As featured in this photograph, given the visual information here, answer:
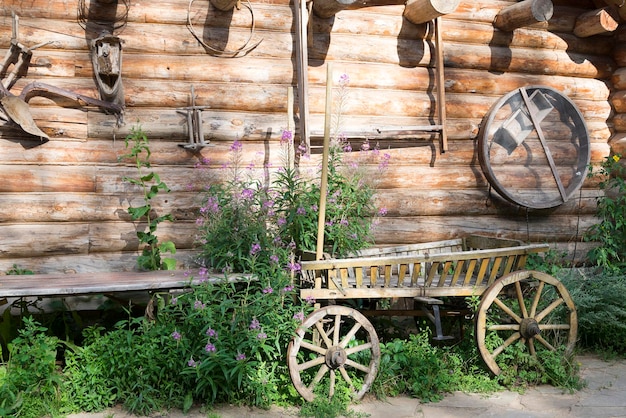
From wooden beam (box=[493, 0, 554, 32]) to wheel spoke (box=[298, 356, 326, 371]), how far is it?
432 centimetres

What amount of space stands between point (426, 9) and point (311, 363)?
12.3 ft

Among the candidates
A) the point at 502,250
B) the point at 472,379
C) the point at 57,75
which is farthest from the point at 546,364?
the point at 57,75

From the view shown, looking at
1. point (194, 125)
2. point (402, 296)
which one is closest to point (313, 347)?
point (402, 296)

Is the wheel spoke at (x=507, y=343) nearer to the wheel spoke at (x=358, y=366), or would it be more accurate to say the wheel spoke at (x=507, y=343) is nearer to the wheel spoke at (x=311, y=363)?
the wheel spoke at (x=358, y=366)

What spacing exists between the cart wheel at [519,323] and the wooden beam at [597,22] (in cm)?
330

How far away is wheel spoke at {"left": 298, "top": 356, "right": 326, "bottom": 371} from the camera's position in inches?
189

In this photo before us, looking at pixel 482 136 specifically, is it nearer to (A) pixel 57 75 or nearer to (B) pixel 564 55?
(B) pixel 564 55

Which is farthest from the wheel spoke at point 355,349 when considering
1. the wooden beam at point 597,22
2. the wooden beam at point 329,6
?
the wooden beam at point 597,22

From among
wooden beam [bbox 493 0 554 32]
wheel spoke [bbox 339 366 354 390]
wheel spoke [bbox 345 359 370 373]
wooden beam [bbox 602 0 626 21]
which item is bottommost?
wheel spoke [bbox 339 366 354 390]

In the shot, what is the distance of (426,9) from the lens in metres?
6.52

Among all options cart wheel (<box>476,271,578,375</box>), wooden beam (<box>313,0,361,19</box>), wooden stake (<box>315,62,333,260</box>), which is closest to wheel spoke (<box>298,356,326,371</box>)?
wooden stake (<box>315,62,333,260</box>)

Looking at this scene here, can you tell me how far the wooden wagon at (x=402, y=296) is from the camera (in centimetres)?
494

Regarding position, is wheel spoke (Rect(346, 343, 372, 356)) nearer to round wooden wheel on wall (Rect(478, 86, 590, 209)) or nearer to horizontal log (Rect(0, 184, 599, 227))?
horizontal log (Rect(0, 184, 599, 227))

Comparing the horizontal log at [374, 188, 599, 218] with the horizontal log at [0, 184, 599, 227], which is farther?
the horizontal log at [374, 188, 599, 218]
